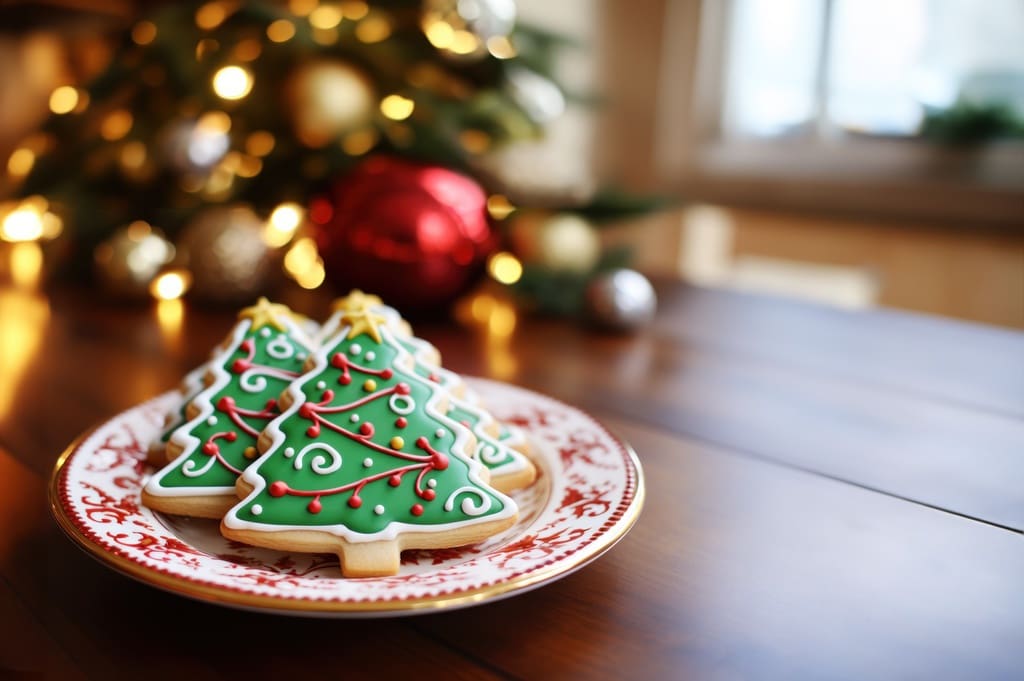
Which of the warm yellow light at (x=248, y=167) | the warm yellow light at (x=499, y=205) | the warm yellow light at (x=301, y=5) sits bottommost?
the warm yellow light at (x=499, y=205)

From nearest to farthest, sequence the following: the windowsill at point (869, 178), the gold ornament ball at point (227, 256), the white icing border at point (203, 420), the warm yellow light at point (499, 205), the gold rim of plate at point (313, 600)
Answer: the gold rim of plate at point (313, 600) < the white icing border at point (203, 420) < the gold ornament ball at point (227, 256) < the warm yellow light at point (499, 205) < the windowsill at point (869, 178)

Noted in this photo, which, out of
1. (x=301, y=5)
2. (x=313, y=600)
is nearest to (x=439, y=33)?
(x=301, y=5)

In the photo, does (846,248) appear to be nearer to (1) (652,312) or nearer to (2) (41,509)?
(1) (652,312)

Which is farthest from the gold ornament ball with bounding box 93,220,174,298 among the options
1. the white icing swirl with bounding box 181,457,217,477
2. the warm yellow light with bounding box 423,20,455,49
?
the white icing swirl with bounding box 181,457,217,477

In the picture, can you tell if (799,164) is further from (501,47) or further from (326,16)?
(326,16)

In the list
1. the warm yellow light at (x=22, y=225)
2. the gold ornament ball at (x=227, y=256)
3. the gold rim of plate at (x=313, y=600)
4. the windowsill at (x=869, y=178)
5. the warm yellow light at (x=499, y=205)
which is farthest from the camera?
the windowsill at (x=869, y=178)

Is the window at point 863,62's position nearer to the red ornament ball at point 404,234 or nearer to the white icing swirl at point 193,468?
the red ornament ball at point 404,234

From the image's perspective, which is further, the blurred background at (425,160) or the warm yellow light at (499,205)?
the warm yellow light at (499,205)

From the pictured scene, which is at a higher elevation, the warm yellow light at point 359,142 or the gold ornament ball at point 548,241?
the warm yellow light at point 359,142

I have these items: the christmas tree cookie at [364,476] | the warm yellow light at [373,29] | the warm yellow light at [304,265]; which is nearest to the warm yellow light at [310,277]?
the warm yellow light at [304,265]
